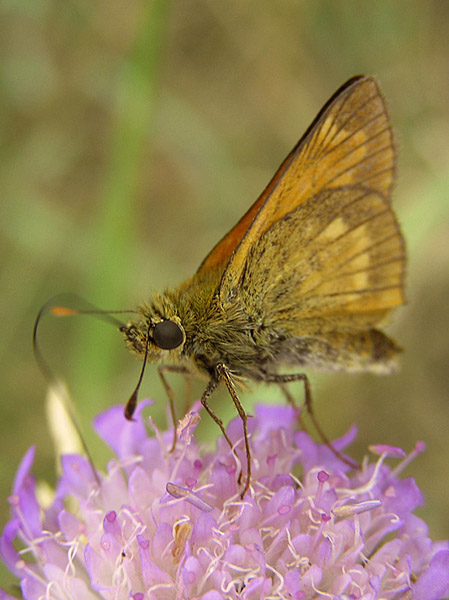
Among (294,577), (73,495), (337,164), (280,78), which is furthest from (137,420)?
(280,78)

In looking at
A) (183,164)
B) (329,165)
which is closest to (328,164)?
(329,165)

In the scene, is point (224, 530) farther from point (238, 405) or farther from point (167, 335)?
point (167, 335)

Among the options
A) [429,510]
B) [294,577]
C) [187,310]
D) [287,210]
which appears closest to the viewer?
[294,577]

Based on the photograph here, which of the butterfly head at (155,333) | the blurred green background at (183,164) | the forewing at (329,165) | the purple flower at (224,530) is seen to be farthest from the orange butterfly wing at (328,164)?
the blurred green background at (183,164)

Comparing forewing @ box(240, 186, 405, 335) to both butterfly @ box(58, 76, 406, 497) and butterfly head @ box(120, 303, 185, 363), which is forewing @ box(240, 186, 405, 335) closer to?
butterfly @ box(58, 76, 406, 497)

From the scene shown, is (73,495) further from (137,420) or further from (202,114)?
(202,114)

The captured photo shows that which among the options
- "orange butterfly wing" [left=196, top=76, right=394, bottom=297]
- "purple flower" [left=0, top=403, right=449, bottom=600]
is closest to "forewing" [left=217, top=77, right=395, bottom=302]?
"orange butterfly wing" [left=196, top=76, right=394, bottom=297]

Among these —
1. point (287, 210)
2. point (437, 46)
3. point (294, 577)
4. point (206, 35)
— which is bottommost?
point (294, 577)
